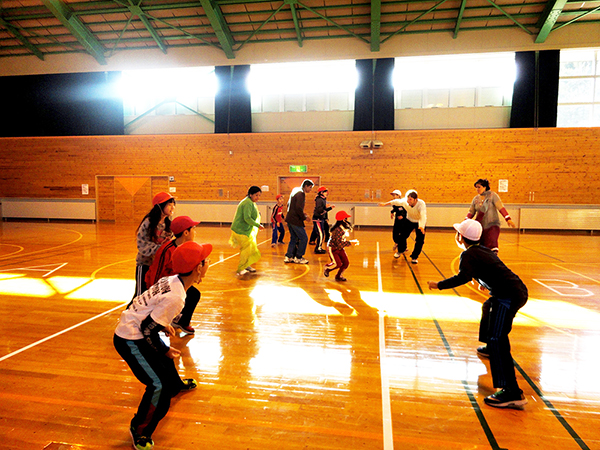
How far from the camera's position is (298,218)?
8391mm

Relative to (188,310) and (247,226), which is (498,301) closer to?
(188,310)

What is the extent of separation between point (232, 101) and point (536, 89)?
12.8m

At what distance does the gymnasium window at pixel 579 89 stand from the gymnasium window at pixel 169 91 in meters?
14.8

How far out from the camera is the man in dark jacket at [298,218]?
8312 millimetres

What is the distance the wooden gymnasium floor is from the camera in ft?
8.35

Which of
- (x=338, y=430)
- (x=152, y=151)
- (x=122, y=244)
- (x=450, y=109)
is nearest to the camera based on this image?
(x=338, y=430)

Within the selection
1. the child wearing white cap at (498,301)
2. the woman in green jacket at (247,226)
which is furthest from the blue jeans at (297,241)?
the child wearing white cap at (498,301)

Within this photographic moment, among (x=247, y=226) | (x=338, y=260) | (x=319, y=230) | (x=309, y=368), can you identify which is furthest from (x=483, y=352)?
(x=319, y=230)

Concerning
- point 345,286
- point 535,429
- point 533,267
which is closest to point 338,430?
point 535,429

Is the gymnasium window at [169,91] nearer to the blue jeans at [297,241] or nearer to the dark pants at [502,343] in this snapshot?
the blue jeans at [297,241]

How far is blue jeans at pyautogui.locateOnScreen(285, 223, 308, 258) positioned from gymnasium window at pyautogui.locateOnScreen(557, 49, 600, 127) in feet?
43.7

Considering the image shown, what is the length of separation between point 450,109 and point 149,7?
510 inches

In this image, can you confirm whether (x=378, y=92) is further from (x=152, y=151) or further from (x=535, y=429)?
(x=535, y=429)

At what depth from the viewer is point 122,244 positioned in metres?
11.7
